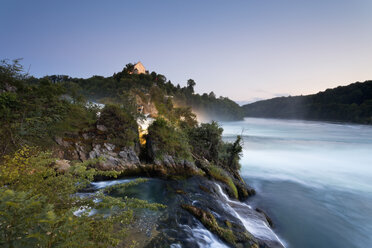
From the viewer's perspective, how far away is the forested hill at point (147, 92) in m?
32.0

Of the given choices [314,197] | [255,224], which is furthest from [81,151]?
[314,197]

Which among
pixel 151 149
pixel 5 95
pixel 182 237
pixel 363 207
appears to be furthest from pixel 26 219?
pixel 363 207

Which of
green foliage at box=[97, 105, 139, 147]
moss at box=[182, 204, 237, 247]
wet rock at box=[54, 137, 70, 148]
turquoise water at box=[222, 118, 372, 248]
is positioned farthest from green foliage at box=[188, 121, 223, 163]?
wet rock at box=[54, 137, 70, 148]

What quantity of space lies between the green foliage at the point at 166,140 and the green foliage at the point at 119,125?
1.28 metres

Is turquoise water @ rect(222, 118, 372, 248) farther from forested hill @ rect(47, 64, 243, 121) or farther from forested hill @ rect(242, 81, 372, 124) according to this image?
forested hill @ rect(242, 81, 372, 124)

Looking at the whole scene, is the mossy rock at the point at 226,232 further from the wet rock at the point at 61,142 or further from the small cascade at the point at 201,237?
the wet rock at the point at 61,142

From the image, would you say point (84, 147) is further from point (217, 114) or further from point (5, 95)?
point (217, 114)

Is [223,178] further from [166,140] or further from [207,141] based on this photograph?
[166,140]

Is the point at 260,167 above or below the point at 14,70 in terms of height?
below

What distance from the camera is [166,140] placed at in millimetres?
12125

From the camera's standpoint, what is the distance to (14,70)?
1066 cm

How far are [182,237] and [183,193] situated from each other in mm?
3306

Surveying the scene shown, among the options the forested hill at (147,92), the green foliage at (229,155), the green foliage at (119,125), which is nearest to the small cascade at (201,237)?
the green foliage at (119,125)

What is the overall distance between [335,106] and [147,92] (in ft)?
309
